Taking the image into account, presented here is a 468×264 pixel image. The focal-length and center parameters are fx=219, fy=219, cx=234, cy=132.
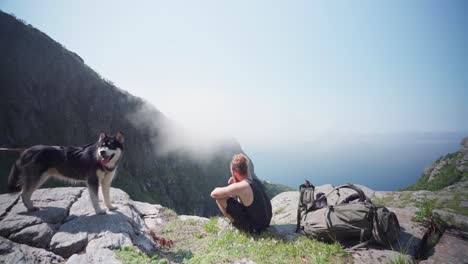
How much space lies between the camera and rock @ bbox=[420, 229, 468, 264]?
4766 mm

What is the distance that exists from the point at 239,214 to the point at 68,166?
5602 mm

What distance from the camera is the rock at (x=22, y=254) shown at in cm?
503

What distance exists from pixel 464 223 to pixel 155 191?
76.6m

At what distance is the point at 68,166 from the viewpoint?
6930 mm

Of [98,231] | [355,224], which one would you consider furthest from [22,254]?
[355,224]

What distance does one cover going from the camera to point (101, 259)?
4.63m

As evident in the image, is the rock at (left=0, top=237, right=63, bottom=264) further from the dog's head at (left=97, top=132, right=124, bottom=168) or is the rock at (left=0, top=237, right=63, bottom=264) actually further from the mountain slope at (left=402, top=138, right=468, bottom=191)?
the mountain slope at (left=402, top=138, right=468, bottom=191)

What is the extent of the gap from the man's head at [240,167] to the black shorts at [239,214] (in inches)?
30.8

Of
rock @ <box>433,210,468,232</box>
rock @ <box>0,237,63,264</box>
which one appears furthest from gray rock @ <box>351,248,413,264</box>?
rock @ <box>0,237,63,264</box>

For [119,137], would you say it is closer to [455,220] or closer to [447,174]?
[455,220]

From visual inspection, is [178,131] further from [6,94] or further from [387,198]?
[387,198]

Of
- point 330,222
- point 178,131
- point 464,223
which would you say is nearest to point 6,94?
point 330,222

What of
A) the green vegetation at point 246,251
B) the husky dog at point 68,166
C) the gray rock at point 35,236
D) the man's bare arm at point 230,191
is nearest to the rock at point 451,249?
the green vegetation at point 246,251

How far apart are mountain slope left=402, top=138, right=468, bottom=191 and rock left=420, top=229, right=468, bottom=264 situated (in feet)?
44.7
